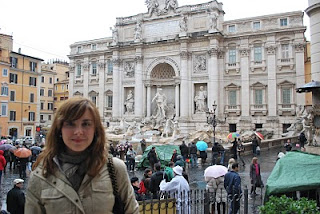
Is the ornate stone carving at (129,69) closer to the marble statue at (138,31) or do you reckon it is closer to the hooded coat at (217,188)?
the marble statue at (138,31)

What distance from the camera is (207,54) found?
3162 centimetres

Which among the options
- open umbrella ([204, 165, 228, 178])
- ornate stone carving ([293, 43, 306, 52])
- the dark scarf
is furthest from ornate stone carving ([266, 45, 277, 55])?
the dark scarf

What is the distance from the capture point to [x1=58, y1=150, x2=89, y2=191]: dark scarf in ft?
6.25

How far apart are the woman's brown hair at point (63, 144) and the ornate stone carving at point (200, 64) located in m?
30.7

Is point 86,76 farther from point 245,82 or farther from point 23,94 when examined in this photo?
point 245,82

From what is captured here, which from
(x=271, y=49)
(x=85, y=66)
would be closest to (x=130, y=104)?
(x=85, y=66)

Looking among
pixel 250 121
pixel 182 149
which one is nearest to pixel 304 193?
pixel 182 149

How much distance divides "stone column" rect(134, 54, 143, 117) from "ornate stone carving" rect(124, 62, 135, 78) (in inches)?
43.7

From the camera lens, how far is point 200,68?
32250 mm

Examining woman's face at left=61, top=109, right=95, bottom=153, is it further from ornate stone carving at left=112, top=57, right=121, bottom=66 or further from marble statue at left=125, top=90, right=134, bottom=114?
ornate stone carving at left=112, top=57, right=121, bottom=66

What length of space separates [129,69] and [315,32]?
27054 mm

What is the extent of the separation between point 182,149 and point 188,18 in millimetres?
20428

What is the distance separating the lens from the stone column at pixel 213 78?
30703 millimetres

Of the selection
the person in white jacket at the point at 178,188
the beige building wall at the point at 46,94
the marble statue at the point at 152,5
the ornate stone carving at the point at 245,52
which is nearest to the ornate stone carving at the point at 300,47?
the ornate stone carving at the point at 245,52
